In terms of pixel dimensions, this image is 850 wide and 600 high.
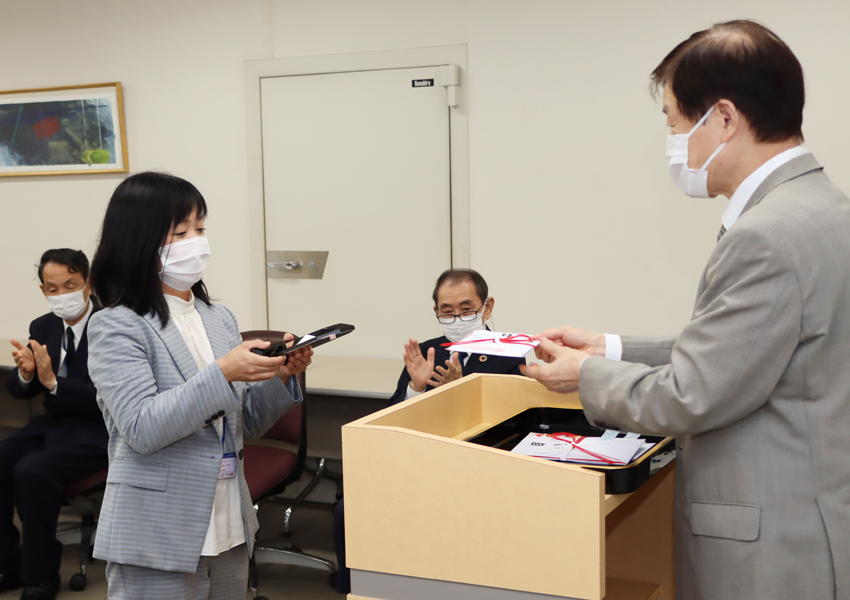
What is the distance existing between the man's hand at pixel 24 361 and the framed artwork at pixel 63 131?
157 centimetres

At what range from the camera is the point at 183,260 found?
159 centimetres

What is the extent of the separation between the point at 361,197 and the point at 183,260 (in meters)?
2.09

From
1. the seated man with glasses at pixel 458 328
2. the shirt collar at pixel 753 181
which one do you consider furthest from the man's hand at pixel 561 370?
the seated man with glasses at pixel 458 328

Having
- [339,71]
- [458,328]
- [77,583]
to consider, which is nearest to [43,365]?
[77,583]

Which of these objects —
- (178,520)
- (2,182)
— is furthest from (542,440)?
(2,182)

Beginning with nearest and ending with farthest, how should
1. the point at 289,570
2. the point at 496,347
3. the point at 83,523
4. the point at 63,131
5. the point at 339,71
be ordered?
the point at 496,347
the point at 289,570
the point at 83,523
the point at 339,71
the point at 63,131

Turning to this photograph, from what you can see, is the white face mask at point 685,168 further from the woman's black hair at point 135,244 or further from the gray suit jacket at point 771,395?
the woman's black hair at point 135,244

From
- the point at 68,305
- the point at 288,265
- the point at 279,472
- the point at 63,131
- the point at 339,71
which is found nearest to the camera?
the point at 279,472

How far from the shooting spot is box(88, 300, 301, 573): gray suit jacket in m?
1.46

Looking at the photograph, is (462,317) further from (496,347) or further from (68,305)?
(68,305)

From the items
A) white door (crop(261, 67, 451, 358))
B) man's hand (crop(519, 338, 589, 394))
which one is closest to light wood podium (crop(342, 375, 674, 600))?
man's hand (crop(519, 338, 589, 394))

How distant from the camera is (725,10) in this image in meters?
3.01

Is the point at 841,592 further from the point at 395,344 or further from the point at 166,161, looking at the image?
the point at 166,161

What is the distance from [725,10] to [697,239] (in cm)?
94
